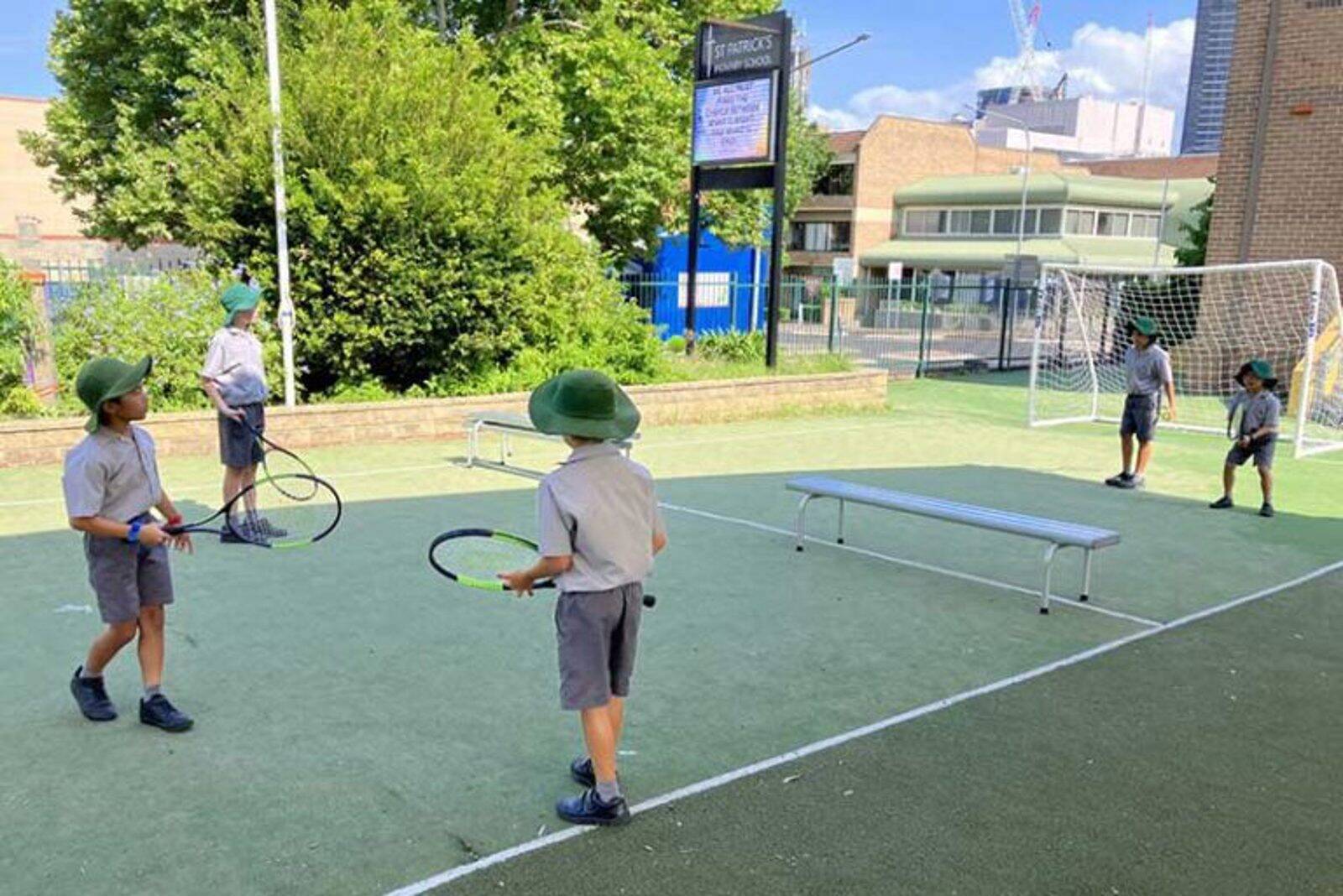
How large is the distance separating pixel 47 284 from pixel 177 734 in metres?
9.38

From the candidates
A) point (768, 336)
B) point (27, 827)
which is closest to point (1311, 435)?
point (768, 336)

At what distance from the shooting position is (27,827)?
397 centimetres

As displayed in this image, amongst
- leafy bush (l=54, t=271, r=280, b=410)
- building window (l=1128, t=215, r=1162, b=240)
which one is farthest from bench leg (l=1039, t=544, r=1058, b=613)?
building window (l=1128, t=215, r=1162, b=240)

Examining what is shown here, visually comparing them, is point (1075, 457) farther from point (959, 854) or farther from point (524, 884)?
point (524, 884)

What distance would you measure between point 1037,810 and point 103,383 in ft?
13.9

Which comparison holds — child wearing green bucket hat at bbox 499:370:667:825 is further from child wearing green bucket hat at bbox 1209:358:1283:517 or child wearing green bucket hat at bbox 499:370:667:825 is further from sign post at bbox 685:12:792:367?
sign post at bbox 685:12:792:367

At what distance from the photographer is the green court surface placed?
3906mm

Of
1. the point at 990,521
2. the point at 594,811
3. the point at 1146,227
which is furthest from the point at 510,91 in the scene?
the point at 1146,227

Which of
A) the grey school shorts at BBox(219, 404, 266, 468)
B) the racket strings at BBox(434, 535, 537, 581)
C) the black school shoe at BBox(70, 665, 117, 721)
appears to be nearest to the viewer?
the racket strings at BBox(434, 535, 537, 581)

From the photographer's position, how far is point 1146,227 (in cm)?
6241

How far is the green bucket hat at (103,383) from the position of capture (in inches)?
177

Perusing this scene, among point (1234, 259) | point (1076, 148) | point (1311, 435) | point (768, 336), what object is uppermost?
point (1076, 148)

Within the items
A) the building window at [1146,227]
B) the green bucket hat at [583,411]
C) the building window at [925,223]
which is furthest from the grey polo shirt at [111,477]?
the building window at [1146,227]

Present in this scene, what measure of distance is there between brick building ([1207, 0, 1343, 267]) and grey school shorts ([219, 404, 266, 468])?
62.9 feet
